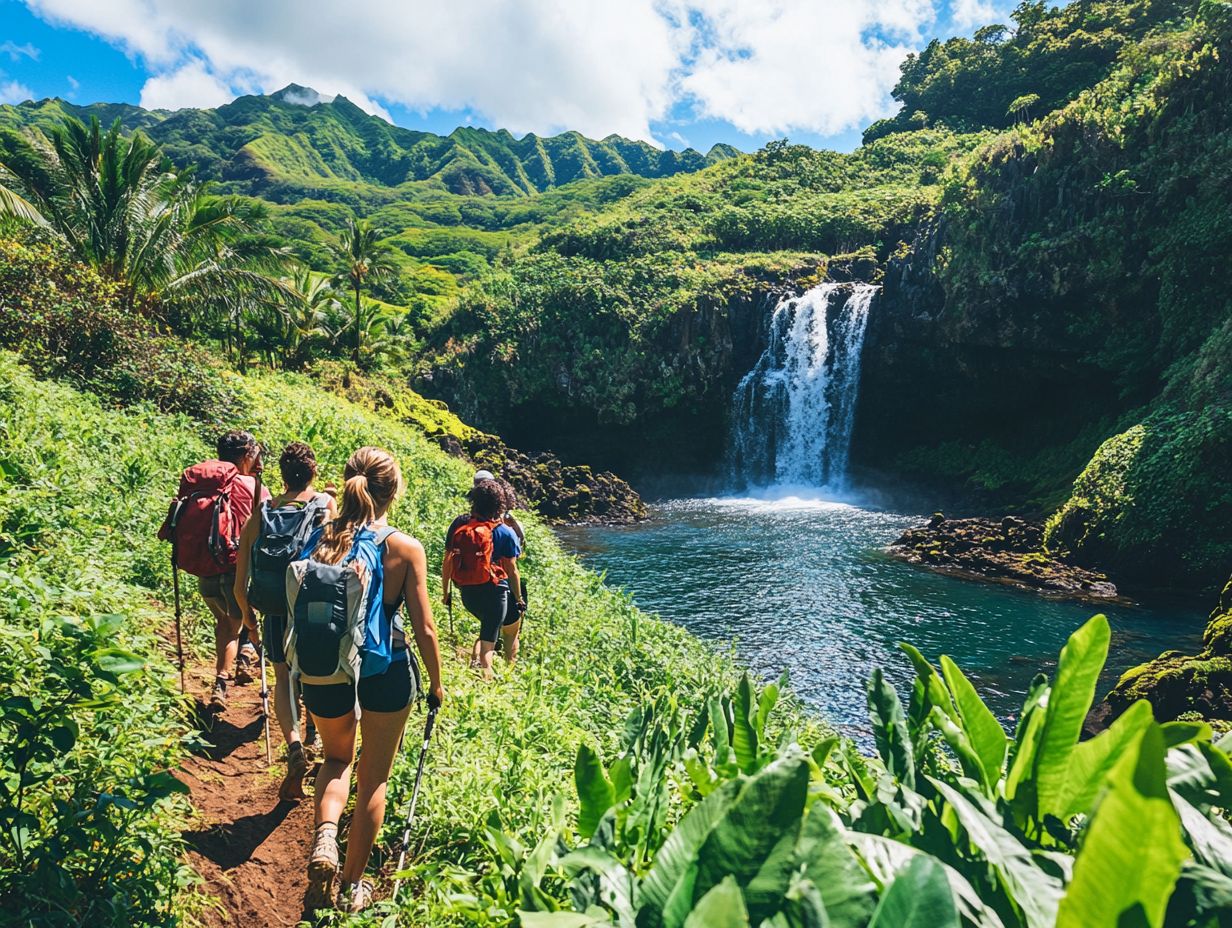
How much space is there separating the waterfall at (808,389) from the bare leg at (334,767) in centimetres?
2727

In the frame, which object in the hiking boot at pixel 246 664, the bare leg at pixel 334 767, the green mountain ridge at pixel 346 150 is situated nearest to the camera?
the bare leg at pixel 334 767

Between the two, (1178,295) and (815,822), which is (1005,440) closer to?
(1178,295)

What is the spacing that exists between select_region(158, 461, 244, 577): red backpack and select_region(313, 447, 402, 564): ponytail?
182 cm

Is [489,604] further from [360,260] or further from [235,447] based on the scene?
[360,260]

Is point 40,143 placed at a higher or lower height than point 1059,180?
lower

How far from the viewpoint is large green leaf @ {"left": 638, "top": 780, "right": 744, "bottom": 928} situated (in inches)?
47.4

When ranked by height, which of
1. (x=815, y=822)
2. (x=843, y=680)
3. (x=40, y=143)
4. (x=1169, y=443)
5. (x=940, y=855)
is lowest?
(x=843, y=680)

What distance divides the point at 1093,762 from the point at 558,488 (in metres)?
22.6

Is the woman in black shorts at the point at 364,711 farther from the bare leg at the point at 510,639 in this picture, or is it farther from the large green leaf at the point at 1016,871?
the bare leg at the point at 510,639

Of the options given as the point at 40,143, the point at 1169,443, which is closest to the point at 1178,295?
the point at 1169,443

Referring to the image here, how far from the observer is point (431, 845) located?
3.56 metres

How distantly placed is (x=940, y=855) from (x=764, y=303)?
30988 mm

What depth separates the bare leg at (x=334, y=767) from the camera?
3367 millimetres

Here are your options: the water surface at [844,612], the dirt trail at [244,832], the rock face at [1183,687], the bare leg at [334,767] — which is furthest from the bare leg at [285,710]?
the rock face at [1183,687]
